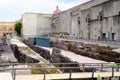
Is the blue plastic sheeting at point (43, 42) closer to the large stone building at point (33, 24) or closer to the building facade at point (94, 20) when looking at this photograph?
the building facade at point (94, 20)

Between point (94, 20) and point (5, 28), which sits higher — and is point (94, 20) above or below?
below

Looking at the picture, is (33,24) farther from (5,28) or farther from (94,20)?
(5,28)

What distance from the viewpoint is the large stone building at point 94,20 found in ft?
150

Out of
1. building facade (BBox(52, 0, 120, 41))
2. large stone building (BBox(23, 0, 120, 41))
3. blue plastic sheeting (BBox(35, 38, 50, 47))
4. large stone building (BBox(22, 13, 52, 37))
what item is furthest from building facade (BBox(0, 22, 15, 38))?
blue plastic sheeting (BBox(35, 38, 50, 47))

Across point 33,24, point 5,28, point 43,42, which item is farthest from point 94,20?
point 5,28

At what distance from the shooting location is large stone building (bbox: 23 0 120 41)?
45.6m

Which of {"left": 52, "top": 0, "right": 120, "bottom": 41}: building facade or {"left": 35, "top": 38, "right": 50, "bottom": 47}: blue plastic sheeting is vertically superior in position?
{"left": 52, "top": 0, "right": 120, "bottom": 41}: building facade

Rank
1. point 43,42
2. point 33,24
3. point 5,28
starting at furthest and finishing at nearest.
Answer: point 5,28, point 33,24, point 43,42

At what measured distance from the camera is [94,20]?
55.3m

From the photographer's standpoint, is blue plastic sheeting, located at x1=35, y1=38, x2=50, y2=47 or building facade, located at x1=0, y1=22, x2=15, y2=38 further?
building facade, located at x1=0, y1=22, x2=15, y2=38

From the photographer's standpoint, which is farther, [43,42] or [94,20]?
[43,42]

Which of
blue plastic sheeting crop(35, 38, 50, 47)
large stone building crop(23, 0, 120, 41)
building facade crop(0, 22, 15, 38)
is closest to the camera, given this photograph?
large stone building crop(23, 0, 120, 41)

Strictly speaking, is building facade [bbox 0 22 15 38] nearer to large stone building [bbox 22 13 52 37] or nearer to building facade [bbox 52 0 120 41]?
large stone building [bbox 22 13 52 37]

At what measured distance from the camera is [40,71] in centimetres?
1823
